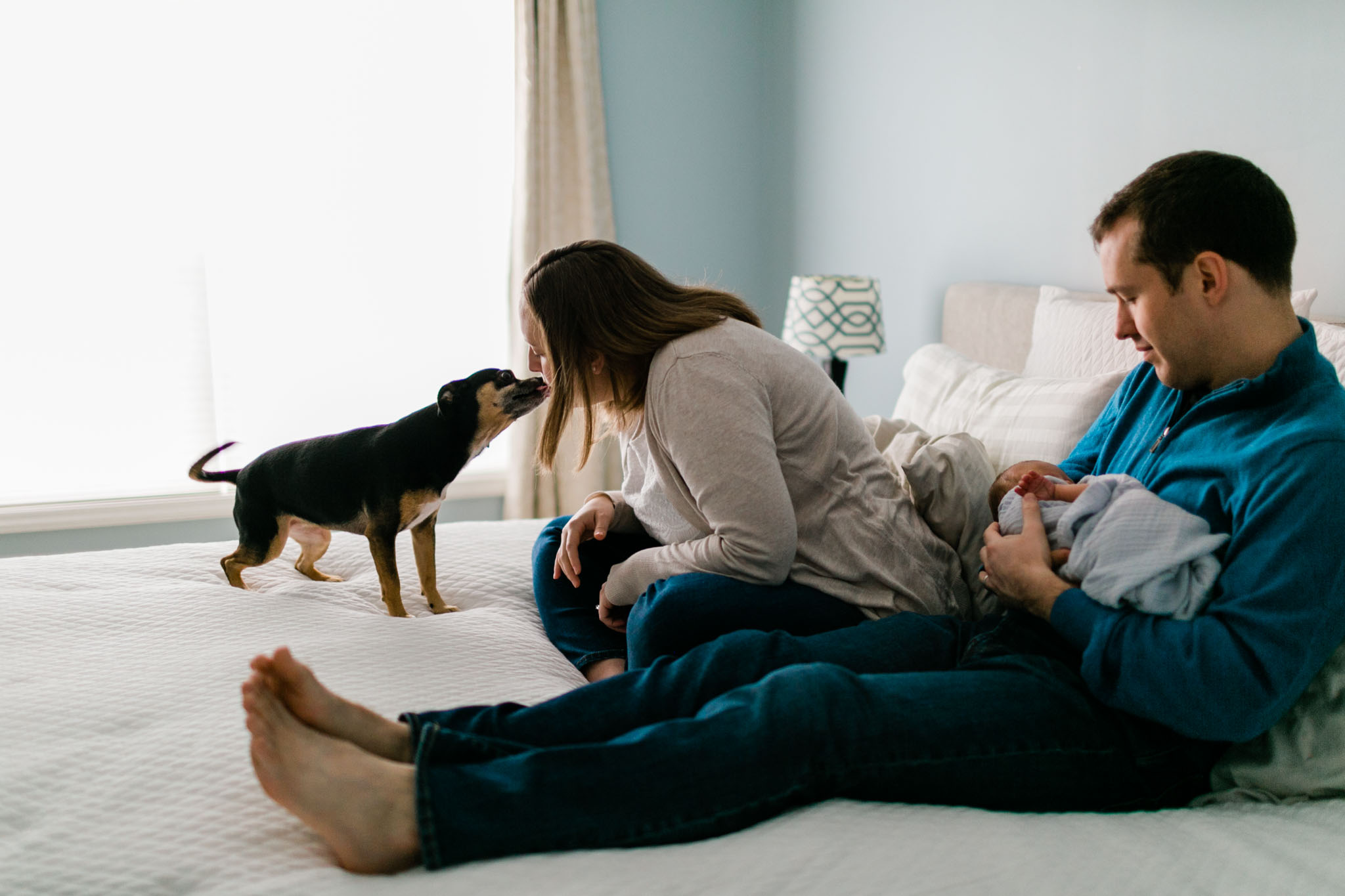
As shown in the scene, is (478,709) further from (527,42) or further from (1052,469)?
(527,42)

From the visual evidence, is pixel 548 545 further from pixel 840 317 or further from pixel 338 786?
pixel 840 317

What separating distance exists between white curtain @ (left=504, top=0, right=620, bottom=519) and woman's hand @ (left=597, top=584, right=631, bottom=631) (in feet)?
5.20

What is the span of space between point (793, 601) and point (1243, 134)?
4.05 ft

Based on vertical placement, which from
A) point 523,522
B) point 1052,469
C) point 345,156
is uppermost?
point 345,156

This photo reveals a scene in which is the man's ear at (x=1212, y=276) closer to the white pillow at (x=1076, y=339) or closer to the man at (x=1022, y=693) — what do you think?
the man at (x=1022, y=693)

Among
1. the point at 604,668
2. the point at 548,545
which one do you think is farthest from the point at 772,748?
the point at 548,545

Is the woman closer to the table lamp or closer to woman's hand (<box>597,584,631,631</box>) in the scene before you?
woman's hand (<box>597,584,631,631</box>)

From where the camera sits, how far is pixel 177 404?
9.55 feet

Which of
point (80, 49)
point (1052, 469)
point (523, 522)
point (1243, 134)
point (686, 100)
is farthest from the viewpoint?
point (686, 100)

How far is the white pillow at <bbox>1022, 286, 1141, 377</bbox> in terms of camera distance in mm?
1690

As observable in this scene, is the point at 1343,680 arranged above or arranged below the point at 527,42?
below

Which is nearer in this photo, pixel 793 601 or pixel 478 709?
pixel 478 709

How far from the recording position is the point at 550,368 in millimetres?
1354

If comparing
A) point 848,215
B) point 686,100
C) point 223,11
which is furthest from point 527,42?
point 848,215
